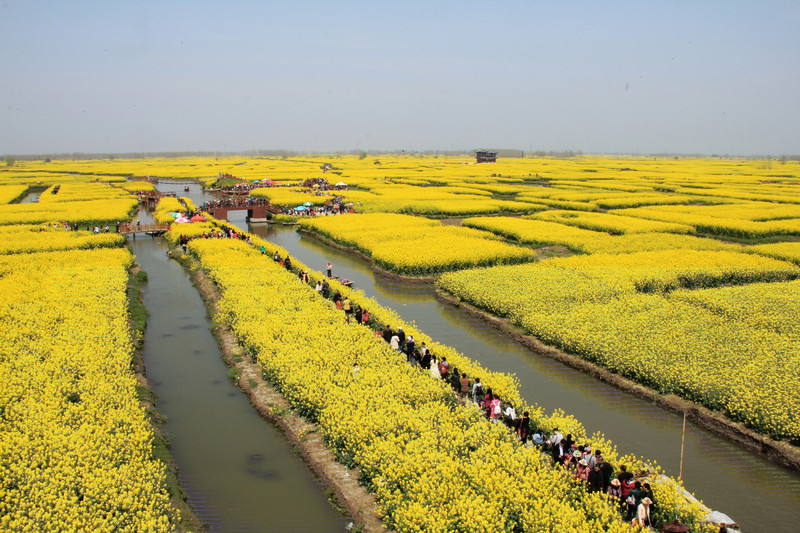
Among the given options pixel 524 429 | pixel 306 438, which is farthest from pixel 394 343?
pixel 524 429

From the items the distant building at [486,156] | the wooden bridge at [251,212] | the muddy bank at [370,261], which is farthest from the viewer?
the distant building at [486,156]

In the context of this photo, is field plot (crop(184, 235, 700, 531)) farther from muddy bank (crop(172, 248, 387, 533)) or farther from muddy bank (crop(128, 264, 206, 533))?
muddy bank (crop(128, 264, 206, 533))

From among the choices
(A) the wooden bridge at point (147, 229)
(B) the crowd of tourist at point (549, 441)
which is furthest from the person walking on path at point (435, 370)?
(A) the wooden bridge at point (147, 229)

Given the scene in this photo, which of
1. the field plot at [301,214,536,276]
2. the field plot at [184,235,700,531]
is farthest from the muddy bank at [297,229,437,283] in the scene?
the field plot at [184,235,700,531]

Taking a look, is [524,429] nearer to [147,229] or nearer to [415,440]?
[415,440]

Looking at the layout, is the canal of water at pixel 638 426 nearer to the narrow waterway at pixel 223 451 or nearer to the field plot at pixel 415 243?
the narrow waterway at pixel 223 451
